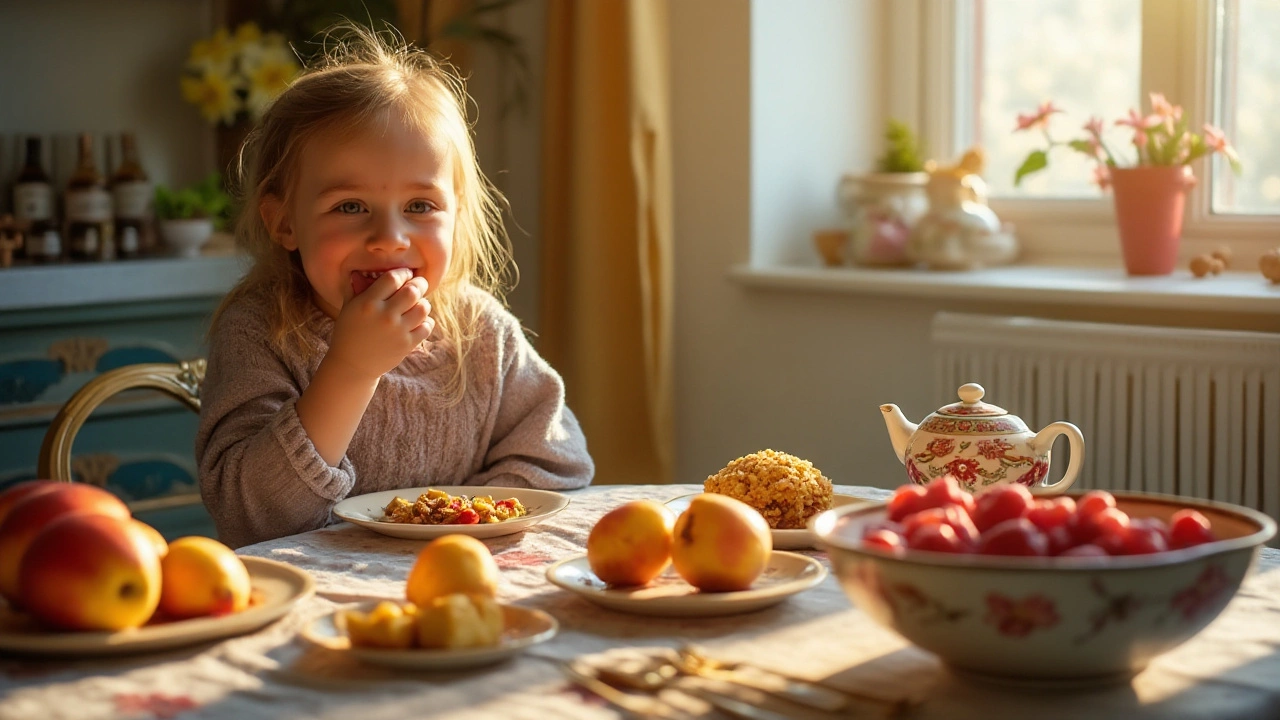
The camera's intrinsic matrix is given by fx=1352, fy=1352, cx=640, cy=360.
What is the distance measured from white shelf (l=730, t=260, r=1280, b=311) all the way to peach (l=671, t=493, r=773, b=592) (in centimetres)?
133

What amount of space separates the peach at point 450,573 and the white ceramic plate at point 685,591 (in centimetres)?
8

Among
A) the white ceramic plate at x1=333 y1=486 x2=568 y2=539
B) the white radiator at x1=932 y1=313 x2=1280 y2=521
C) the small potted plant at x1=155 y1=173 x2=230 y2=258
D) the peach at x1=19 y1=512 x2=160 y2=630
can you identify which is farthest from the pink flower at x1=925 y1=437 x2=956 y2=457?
the small potted plant at x1=155 y1=173 x2=230 y2=258

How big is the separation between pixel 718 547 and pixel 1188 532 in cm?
32

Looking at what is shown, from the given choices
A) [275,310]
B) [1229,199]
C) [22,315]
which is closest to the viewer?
[275,310]

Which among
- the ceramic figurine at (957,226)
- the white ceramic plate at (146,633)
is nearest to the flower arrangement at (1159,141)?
the ceramic figurine at (957,226)

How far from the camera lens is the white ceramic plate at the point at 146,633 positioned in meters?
0.89

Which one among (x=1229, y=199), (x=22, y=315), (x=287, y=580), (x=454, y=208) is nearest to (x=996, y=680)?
(x=287, y=580)

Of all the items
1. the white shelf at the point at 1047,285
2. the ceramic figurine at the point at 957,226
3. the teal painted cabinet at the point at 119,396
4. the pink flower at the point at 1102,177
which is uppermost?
the pink flower at the point at 1102,177

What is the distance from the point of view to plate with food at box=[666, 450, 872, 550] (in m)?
Result: 1.23

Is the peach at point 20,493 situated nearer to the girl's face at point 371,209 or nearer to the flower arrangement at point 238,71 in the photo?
the girl's face at point 371,209

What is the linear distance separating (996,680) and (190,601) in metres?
0.55

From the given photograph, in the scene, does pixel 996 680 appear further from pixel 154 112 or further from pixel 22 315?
pixel 154 112

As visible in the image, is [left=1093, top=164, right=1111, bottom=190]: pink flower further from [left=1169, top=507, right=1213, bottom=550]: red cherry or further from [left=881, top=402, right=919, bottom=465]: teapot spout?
[left=1169, top=507, right=1213, bottom=550]: red cherry

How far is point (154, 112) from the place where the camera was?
11.3ft
